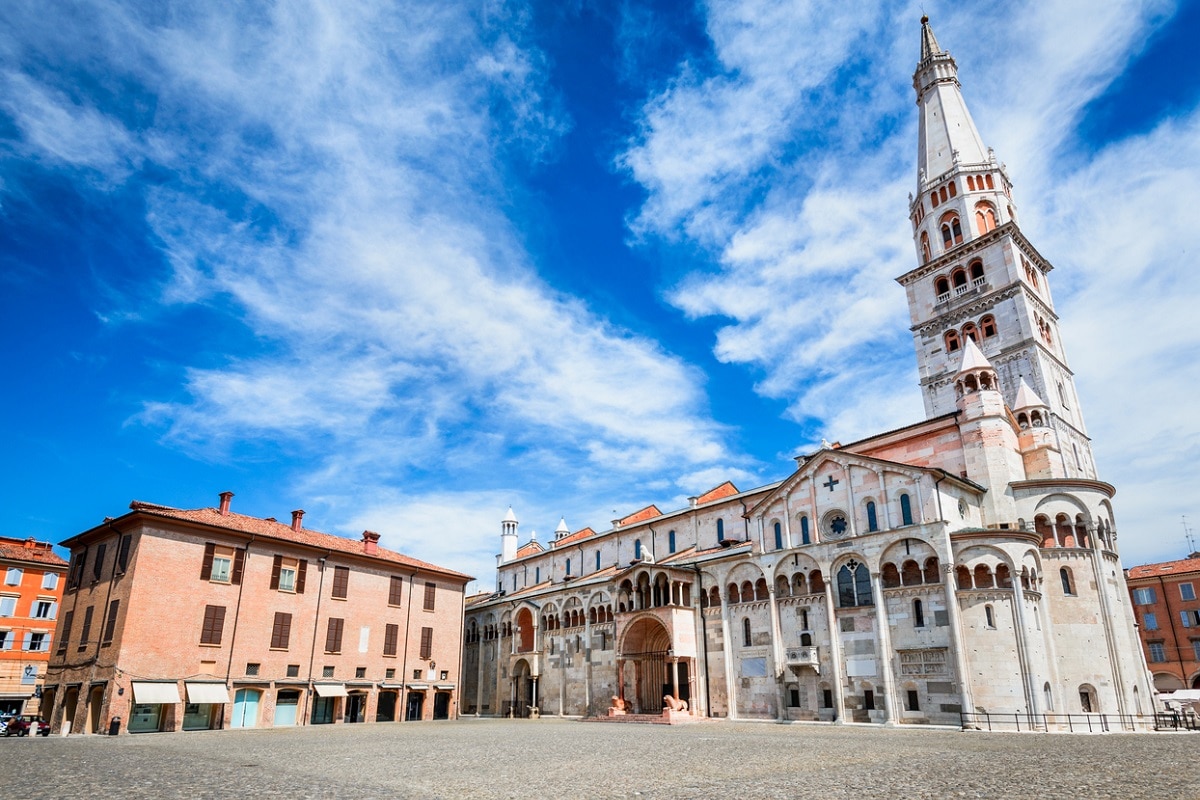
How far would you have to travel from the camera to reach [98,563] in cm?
3650

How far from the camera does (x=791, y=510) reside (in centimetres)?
3794

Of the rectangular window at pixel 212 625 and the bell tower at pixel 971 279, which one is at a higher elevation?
the bell tower at pixel 971 279

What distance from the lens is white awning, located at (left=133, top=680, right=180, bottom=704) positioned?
3203cm

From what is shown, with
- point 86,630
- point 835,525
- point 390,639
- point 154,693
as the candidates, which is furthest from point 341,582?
point 835,525

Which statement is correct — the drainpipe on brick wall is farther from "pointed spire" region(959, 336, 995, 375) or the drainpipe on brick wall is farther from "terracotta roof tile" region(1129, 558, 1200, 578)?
"terracotta roof tile" region(1129, 558, 1200, 578)

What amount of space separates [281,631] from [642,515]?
86.9ft

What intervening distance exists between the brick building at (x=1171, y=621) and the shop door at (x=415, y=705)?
5318 cm

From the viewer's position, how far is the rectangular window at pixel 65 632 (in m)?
36.4

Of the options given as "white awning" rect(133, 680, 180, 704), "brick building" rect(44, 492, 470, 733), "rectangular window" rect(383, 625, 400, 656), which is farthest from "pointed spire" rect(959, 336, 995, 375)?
"white awning" rect(133, 680, 180, 704)

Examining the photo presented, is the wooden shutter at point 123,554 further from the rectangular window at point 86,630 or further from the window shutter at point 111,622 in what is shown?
the rectangular window at point 86,630

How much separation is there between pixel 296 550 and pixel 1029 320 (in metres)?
45.4

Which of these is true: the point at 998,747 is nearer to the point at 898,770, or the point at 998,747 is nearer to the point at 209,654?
the point at 898,770

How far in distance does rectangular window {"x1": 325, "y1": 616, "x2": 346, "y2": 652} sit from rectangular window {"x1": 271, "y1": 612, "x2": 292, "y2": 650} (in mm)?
2461

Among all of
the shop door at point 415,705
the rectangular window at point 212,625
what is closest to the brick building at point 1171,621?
the shop door at point 415,705
